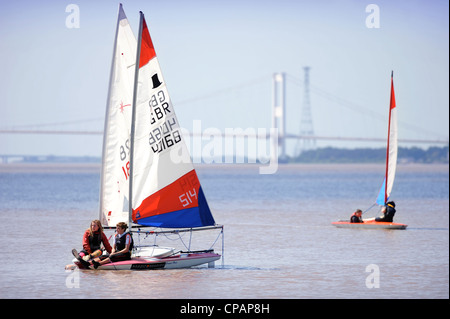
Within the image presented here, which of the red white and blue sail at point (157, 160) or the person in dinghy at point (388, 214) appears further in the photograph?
the person in dinghy at point (388, 214)

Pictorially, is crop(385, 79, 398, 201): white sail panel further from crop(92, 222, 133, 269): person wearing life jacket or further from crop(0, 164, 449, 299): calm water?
crop(92, 222, 133, 269): person wearing life jacket

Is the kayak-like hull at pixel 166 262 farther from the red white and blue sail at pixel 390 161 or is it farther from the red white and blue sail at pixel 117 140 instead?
the red white and blue sail at pixel 390 161

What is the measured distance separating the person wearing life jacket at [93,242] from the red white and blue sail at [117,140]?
1.95ft

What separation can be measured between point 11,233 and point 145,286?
1156cm

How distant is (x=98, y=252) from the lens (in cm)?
1591

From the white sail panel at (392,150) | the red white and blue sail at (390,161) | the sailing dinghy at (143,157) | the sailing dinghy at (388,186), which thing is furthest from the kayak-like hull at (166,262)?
the white sail panel at (392,150)

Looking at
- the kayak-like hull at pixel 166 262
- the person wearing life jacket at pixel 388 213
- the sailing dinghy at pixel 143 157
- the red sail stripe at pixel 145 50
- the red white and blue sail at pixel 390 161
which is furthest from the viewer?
the red white and blue sail at pixel 390 161

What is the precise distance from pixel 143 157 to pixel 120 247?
6.02 feet

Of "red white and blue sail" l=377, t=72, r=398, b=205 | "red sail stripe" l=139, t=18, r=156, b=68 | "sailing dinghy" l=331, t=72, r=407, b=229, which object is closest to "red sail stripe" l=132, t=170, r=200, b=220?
"red sail stripe" l=139, t=18, r=156, b=68

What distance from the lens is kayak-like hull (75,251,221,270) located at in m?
15.9

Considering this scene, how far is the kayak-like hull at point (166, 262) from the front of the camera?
15914 millimetres

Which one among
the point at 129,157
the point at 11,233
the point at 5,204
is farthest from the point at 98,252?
the point at 5,204

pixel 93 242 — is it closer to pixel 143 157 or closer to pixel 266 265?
pixel 143 157
